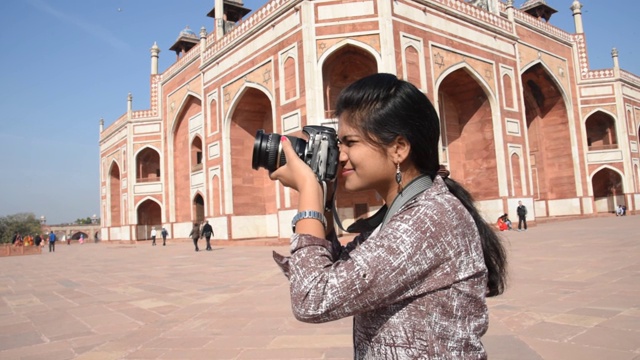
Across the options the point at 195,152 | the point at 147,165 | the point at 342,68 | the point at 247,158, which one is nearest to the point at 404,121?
the point at 342,68

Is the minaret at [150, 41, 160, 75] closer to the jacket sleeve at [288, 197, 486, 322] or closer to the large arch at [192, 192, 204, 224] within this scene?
the large arch at [192, 192, 204, 224]

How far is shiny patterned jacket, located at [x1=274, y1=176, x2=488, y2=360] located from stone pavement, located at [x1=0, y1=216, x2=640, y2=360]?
2.00 meters

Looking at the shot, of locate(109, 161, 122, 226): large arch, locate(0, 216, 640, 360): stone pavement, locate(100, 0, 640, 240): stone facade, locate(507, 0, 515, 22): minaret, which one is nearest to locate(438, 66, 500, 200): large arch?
locate(100, 0, 640, 240): stone facade

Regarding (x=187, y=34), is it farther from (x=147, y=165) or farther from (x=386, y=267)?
(x=386, y=267)

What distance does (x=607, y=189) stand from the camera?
74.9 ft

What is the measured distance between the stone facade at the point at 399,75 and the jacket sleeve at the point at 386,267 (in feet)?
39.7

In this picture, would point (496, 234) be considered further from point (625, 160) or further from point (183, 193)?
point (625, 160)

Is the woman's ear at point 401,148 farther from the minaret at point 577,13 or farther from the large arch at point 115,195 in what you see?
the large arch at point 115,195

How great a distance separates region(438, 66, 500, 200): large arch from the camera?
15.8 m

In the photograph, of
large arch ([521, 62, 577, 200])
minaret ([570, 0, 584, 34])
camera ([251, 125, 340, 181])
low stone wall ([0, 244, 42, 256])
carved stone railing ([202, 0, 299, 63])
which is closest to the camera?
camera ([251, 125, 340, 181])

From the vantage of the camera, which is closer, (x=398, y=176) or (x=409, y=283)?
(x=409, y=283)

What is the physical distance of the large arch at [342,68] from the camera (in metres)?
13.8

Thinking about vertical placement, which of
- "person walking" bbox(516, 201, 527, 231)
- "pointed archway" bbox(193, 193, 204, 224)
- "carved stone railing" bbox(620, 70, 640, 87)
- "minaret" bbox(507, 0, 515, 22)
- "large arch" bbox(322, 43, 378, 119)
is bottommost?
"person walking" bbox(516, 201, 527, 231)

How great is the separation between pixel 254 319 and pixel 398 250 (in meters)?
3.25
